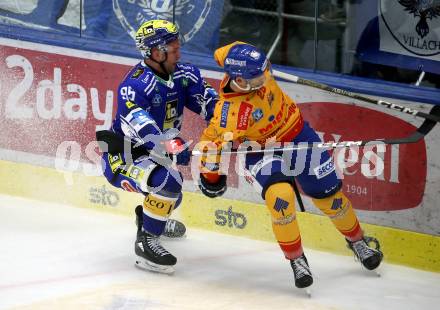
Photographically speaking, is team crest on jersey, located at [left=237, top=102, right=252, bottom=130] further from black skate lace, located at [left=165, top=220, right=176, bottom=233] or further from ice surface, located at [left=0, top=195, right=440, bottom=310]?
Result: black skate lace, located at [left=165, top=220, right=176, bottom=233]

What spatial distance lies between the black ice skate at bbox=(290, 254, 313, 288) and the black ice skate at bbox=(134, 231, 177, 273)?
2.14 feet

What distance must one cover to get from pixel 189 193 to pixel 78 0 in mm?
1414

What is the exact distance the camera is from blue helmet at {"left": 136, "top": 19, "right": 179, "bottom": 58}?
498 cm

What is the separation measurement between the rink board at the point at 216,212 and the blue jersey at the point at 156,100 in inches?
28.9

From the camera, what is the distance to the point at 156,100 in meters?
5.09

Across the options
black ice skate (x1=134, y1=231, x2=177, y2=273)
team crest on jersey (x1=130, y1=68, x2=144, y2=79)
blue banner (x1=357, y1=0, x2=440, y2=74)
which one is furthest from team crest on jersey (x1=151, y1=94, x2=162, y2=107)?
blue banner (x1=357, y1=0, x2=440, y2=74)

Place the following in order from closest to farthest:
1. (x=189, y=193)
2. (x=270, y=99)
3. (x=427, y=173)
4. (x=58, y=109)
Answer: (x=270, y=99) → (x=427, y=173) → (x=189, y=193) → (x=58, y=109)

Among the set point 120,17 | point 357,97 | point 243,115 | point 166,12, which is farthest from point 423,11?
point 120,17

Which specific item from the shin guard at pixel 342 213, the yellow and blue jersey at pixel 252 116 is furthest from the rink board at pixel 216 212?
the yellow and blue jersey at pixel 252 116

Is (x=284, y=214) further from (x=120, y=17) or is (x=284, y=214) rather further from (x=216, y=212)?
(x=120, y=17)

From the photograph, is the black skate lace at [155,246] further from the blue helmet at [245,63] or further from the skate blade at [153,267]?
the blue helmet at [245,63]

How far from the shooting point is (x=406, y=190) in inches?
206

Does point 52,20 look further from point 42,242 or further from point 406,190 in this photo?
point 406,190

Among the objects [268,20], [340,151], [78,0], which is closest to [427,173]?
[340,151]
